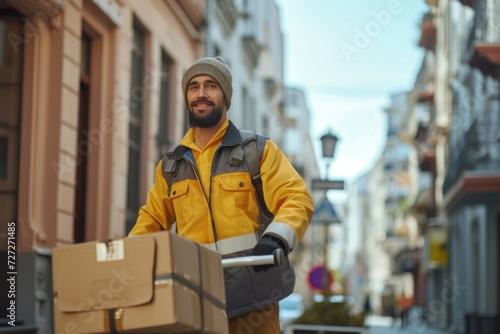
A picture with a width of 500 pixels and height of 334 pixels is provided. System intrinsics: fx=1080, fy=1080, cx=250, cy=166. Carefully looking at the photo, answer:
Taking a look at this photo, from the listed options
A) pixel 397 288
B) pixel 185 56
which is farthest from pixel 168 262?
A: pixel 397 288

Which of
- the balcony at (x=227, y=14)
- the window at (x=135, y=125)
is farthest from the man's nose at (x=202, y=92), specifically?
the balcony at (x=227, y=14)

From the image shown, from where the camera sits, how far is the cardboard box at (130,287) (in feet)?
11.8

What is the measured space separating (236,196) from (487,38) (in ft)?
60.6

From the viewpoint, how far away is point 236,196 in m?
4.66

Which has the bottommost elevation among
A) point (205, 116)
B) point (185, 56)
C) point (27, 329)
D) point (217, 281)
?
point (27, 329)

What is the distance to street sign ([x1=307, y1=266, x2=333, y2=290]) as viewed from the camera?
1962 centimetres

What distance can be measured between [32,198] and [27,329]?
4.92 feet

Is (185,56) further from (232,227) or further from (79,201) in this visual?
(232,227)

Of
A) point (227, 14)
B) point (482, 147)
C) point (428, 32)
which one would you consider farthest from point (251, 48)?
point (428, 32)

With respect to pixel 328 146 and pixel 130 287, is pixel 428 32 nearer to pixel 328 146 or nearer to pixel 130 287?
pixel 328 146

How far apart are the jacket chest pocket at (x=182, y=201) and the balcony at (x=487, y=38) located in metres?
17.6

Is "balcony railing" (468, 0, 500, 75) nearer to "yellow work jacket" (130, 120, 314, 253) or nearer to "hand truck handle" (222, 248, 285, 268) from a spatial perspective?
"yellow work jacket" (130, 120, 314, 253)

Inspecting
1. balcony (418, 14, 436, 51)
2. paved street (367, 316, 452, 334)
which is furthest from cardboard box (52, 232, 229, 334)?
balcony (418, 14, 436, 51)

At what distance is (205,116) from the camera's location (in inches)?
187
